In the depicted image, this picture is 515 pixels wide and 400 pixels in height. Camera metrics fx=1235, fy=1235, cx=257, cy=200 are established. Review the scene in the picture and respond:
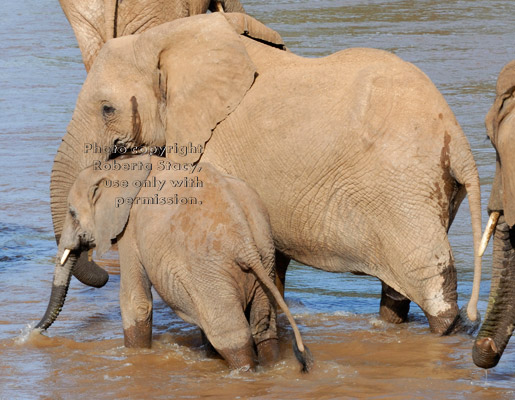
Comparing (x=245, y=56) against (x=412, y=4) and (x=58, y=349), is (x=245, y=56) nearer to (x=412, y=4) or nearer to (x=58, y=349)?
(x=58, y=349)

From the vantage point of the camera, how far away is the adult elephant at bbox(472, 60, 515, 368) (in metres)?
4.59

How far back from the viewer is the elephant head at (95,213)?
577 centimetres

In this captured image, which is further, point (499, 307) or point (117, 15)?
point (117, 15)

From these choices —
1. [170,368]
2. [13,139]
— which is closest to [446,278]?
[170,368]

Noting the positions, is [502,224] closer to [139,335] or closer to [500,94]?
[500,94]

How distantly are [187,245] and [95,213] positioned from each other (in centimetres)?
68

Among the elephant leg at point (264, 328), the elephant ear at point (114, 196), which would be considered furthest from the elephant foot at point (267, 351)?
the elephant ear at point (114, 196)

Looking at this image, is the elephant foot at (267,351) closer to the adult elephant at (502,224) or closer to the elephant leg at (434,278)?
the elephant leg at (434,278)

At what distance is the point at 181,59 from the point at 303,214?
40.1 inches

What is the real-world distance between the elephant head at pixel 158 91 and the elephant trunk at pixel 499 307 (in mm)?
1825

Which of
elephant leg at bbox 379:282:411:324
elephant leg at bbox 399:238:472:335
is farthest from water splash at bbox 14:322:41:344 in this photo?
elephant leg at bbox 399:238:472:335

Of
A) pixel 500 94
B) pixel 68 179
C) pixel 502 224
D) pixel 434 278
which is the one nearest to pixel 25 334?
pixel 68 179

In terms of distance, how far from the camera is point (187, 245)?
17.7 feet

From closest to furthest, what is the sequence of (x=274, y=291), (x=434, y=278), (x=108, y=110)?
1. (x=274, y=291)
2. (x=434, y=278)
3. (x=108, y=110)
